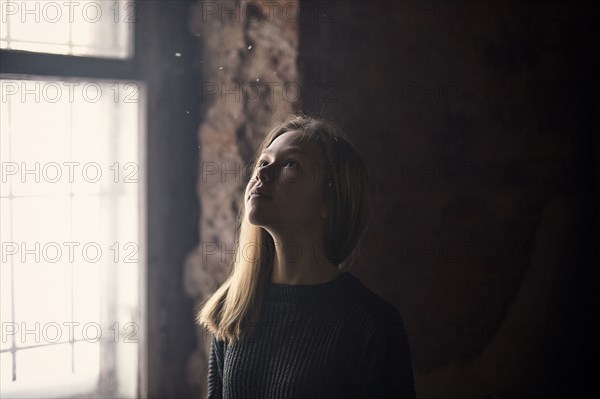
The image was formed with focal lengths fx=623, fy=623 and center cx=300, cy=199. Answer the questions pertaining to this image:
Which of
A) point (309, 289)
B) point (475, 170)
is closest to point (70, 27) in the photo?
point (309, 289)

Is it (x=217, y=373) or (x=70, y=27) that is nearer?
(x=217, y=373)

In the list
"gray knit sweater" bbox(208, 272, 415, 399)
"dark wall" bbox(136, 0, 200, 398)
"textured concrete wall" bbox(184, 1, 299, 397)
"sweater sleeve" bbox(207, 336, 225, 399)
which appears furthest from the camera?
"dark wall" bbox(136, 0, 200, 398)

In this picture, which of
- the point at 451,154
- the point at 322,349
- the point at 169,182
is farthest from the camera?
the point at 169,182

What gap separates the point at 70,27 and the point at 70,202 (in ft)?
1.28

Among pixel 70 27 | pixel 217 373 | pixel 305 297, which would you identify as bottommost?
pixel 217 373

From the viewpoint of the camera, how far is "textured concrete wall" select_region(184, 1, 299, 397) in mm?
1249

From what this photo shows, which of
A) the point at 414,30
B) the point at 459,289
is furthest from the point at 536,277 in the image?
the point at 414,30

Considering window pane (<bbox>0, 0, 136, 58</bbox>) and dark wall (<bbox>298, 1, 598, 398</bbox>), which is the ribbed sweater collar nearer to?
dark wall (<bbox>298, 1, 598, 398</bbox>)

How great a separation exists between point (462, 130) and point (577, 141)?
31 centimetres

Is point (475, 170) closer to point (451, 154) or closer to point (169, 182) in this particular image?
point (451, 154)

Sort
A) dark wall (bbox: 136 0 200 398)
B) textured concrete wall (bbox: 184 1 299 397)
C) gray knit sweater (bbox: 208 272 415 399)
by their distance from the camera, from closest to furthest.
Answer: gray knit sweater (bbox: 208 272 415 399)
textured concrete wall (bbox: 184 1 299 397)
dark wall (bbox: 136 0 200 398)

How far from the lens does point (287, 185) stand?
106 centimetres

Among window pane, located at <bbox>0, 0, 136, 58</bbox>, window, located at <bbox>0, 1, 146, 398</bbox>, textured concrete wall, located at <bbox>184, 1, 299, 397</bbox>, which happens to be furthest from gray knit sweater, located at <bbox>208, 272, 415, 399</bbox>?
window pane, located at <bbox>0, 0, 136, 58</bbox>

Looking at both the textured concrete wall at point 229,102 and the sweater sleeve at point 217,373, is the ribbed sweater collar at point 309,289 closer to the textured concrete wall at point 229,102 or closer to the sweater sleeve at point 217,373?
the sweater sleeve at point 217,373
